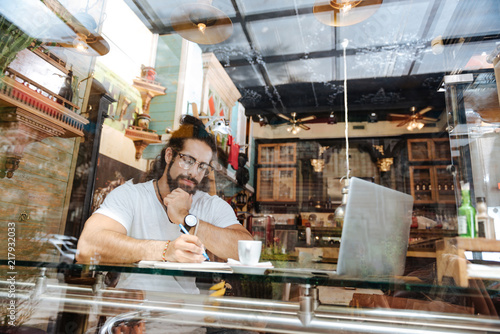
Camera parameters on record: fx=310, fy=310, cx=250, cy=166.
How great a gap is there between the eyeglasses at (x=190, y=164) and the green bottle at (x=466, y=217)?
157cm

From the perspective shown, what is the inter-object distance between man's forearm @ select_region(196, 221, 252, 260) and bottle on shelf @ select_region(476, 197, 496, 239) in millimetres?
1289

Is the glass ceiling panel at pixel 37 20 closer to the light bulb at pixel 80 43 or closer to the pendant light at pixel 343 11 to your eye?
the light bulb at pixel 80 43

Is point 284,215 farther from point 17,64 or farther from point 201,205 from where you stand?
point 17,64

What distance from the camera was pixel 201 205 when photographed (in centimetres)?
184

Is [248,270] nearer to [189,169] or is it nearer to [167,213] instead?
[167,213]

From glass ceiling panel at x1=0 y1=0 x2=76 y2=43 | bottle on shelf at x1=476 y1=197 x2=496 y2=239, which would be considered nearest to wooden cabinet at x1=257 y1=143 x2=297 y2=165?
bottle on shelf at x1=476 y1=197 x2=496 y2=239

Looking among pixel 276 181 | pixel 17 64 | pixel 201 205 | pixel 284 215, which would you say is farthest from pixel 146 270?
pixel 276 181

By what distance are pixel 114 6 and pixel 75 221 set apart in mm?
1345

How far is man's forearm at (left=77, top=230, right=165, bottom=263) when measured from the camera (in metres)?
1.50

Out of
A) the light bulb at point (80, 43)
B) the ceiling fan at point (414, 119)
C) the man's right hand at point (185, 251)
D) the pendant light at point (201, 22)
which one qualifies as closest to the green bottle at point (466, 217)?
the ceiling fan at point (414, 119)

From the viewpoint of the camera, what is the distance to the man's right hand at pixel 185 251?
50.5 inches

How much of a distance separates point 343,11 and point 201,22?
0.99 m

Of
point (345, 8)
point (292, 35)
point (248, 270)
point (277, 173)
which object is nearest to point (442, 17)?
point (345, 8)

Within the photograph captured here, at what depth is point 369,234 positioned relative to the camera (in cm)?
85
